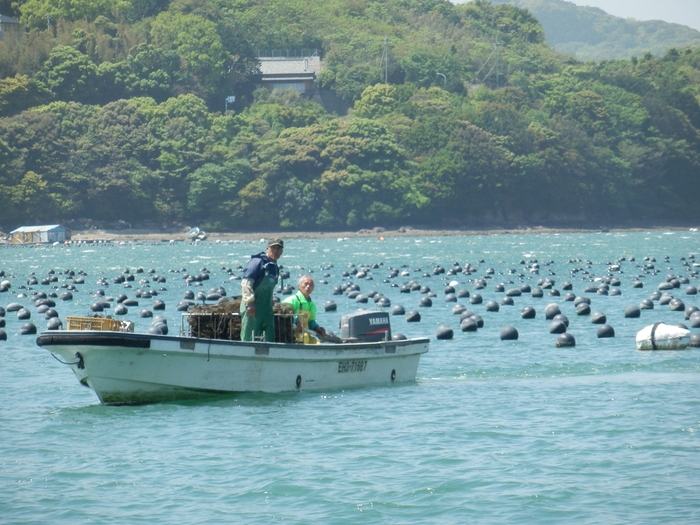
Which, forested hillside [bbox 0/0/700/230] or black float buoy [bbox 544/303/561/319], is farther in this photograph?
forested hillside [bbox 0/0/700/230]

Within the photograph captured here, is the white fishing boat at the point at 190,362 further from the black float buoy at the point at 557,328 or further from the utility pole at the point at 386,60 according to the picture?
the utility pole at the point at 386,60

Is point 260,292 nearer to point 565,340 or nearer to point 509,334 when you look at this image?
point 565,340

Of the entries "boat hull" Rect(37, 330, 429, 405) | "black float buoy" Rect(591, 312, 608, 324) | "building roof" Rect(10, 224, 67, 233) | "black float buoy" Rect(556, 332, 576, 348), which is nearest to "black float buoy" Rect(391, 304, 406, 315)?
"black float buoy" Rect(591, 312, 608, 324)

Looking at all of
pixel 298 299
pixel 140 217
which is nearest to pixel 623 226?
pixel 140 217

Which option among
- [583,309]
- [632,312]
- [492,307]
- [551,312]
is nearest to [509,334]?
[551,312]

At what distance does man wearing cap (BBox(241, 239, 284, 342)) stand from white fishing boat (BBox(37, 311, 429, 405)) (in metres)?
0.49

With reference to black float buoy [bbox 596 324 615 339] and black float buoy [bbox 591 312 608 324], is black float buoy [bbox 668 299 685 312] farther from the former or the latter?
black float buoy [bbox 596 324 615 339]

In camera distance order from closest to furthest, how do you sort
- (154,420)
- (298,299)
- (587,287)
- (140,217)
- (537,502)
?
1. (537,502)
2. (154,420)
3. (298,299)
4. (587,287)
5. (140,217)

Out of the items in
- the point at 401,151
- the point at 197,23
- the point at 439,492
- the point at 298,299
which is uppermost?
the point at 197,23

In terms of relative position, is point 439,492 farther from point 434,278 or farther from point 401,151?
point 401,151

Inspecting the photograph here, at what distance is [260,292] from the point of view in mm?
20875

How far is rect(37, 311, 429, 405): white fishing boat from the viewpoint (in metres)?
20.1

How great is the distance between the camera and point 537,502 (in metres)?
15.0

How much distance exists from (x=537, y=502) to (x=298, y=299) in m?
8.55
